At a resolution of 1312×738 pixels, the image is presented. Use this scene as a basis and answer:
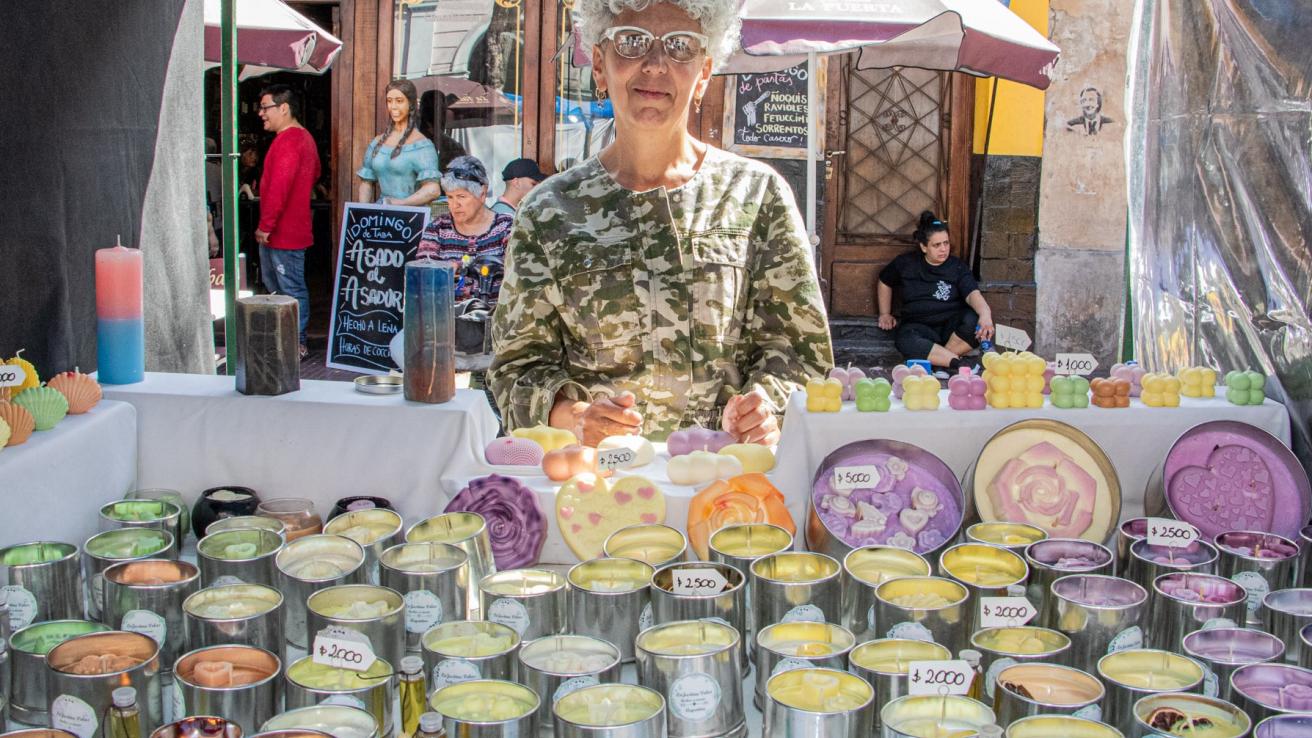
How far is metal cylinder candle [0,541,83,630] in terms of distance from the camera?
5.74 ft

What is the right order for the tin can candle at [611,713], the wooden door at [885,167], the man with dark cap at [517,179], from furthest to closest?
the wooden door at [885,167] → the man with dark cap at [517,179] → the tin can candle at [611,713]

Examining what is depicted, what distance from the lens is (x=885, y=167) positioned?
27.0 feet

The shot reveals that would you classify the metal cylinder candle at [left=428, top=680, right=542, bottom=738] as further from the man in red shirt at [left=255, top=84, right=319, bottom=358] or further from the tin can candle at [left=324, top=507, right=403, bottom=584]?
the man in red shirt at [left=255, top=84, right=319, bottom=358]

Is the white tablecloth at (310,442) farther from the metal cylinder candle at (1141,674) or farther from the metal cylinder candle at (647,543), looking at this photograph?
the metal cylinder candle at (1141,674)

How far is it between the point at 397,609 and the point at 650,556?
0.43 metres

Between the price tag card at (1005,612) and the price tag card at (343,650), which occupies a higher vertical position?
the price tag card at (1005,612)

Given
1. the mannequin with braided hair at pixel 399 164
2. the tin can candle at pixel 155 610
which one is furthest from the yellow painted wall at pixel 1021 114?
the tin can candle at pixel 155 610

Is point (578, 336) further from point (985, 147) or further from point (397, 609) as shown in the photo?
point (985, 147)

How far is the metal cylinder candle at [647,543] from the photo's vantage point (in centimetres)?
191

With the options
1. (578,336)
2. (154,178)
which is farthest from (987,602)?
(154,178)

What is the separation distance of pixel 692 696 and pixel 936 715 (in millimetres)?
285

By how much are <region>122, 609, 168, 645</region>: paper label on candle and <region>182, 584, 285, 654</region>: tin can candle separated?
40 mm

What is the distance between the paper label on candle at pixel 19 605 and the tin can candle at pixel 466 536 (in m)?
0.53

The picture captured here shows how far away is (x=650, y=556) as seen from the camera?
74.9 inches
